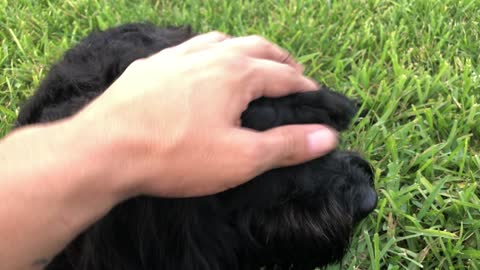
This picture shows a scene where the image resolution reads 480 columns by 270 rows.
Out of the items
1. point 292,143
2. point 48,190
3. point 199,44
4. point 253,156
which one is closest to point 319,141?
point 292,143

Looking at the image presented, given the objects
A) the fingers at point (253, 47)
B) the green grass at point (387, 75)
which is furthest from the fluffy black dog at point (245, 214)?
the green grass at point (387, 75)

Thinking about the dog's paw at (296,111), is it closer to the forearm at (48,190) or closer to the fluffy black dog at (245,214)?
the fluffy black dog at (245,214)

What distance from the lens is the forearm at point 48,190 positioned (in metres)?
1.08

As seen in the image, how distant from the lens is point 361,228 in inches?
81.3

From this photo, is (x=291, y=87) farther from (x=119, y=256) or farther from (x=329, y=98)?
(x=119, y=256)

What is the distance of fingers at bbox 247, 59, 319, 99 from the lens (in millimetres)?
1232

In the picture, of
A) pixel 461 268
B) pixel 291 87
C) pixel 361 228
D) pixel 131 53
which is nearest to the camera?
pixel 291 87

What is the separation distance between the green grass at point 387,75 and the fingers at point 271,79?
0.85 m

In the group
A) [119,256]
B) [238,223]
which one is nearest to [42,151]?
[119,256]

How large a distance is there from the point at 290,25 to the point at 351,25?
35 centimetres

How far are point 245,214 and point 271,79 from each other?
1.27 feet

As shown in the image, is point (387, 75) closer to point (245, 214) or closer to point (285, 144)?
point (245, 214)

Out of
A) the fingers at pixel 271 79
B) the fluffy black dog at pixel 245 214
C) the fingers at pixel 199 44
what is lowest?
the fluffy black dog at pixel 245 214

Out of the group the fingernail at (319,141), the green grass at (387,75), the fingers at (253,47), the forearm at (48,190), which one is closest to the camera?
the forearm at (48,190)
